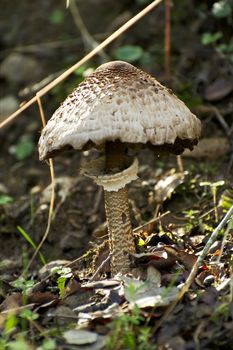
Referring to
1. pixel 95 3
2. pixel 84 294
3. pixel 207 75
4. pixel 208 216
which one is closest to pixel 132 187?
pixel 208 216

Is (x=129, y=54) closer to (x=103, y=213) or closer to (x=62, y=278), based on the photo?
(x=103, y=213)

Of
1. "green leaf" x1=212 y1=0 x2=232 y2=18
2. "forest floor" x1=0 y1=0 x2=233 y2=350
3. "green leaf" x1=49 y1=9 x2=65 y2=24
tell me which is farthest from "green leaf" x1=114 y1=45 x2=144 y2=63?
"green leaf" x1=49 y1=9 x2=65 y2=24

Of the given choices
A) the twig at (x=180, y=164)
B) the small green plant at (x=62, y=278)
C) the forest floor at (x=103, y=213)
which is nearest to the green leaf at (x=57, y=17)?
the forest floor at (x=103, y=213)

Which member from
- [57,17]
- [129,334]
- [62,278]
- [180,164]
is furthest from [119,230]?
[57,17]

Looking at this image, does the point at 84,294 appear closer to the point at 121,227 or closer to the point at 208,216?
the point at 121,227

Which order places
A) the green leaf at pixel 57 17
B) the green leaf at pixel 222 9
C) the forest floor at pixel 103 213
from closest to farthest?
the forest floor at pixel 103 213
the green leaf at pixel 222 9
the green leaf at pixel 57 17

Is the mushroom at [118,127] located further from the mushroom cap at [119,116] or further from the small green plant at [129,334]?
the small green plant at [129,334]
